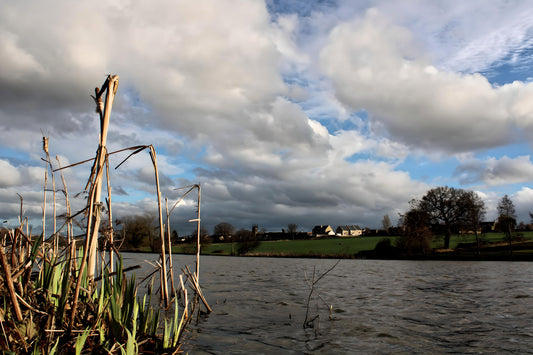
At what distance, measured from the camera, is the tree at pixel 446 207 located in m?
66.8

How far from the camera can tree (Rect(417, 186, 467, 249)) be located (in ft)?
219

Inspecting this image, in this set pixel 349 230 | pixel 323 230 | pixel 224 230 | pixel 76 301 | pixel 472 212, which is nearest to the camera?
pixel 76 301

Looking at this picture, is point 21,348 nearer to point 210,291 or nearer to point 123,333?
point 123,333

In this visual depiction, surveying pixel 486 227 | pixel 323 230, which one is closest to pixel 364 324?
pixel 486 227

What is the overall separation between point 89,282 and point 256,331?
298 inches

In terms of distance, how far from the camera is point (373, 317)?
1327 centimetres

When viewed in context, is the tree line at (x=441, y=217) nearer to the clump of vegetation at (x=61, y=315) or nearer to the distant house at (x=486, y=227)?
the distant house at (x=486, y=227)

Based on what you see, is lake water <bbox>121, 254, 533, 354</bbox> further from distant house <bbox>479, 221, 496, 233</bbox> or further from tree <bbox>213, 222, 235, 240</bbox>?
tree <bbox>213, 222, 235, 240</bbox>

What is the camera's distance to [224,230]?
118 meters

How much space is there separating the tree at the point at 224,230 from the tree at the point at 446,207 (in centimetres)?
6214

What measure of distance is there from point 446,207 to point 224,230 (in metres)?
69.5

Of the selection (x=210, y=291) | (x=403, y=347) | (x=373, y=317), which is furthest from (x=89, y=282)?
(x=210, y=291)

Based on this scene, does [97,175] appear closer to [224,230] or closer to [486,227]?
[224,230]

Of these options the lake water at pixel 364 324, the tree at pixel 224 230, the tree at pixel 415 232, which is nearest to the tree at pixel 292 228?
the tree at pixel 224 230
